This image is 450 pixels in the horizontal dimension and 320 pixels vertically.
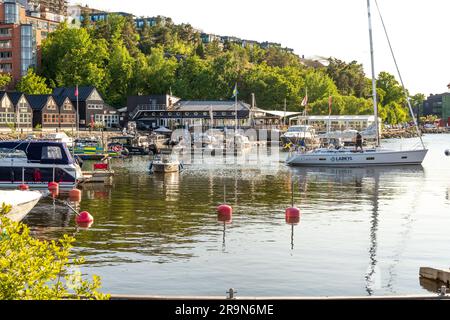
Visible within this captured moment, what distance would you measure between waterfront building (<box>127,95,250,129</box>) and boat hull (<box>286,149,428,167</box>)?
6775 centimetres

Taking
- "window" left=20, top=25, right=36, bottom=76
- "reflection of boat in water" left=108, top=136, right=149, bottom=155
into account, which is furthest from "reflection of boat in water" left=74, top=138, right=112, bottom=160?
"window" left=20, top=25, right=36, bottom=76

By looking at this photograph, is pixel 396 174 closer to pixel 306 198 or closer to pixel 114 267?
pixel 306 198

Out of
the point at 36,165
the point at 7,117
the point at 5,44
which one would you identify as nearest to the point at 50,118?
the point at 7,117

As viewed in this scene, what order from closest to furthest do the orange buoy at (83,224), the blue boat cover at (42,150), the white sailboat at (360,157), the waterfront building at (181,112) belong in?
the orange buoy at (83,224), the blue boat cover at (42,150), the white sailboat at (360,157), the waterfront building at (181,112)

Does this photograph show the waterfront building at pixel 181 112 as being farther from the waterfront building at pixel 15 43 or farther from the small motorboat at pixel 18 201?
the small motorboat at pixel 18 201

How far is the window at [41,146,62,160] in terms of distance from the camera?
1823 inches

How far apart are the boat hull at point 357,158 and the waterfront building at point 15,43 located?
9456 centimetres

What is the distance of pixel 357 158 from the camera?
79.4m

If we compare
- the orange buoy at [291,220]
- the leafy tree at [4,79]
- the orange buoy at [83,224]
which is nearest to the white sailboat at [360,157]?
the orange buoy at [291,220]

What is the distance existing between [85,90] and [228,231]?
117 meters

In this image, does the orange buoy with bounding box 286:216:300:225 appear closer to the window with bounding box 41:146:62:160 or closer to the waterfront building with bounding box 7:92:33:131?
the window with bounding box 41:146:62:160

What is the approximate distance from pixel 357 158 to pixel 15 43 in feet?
337

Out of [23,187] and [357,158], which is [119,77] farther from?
[23,187]

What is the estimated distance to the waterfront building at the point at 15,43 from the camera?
155m
